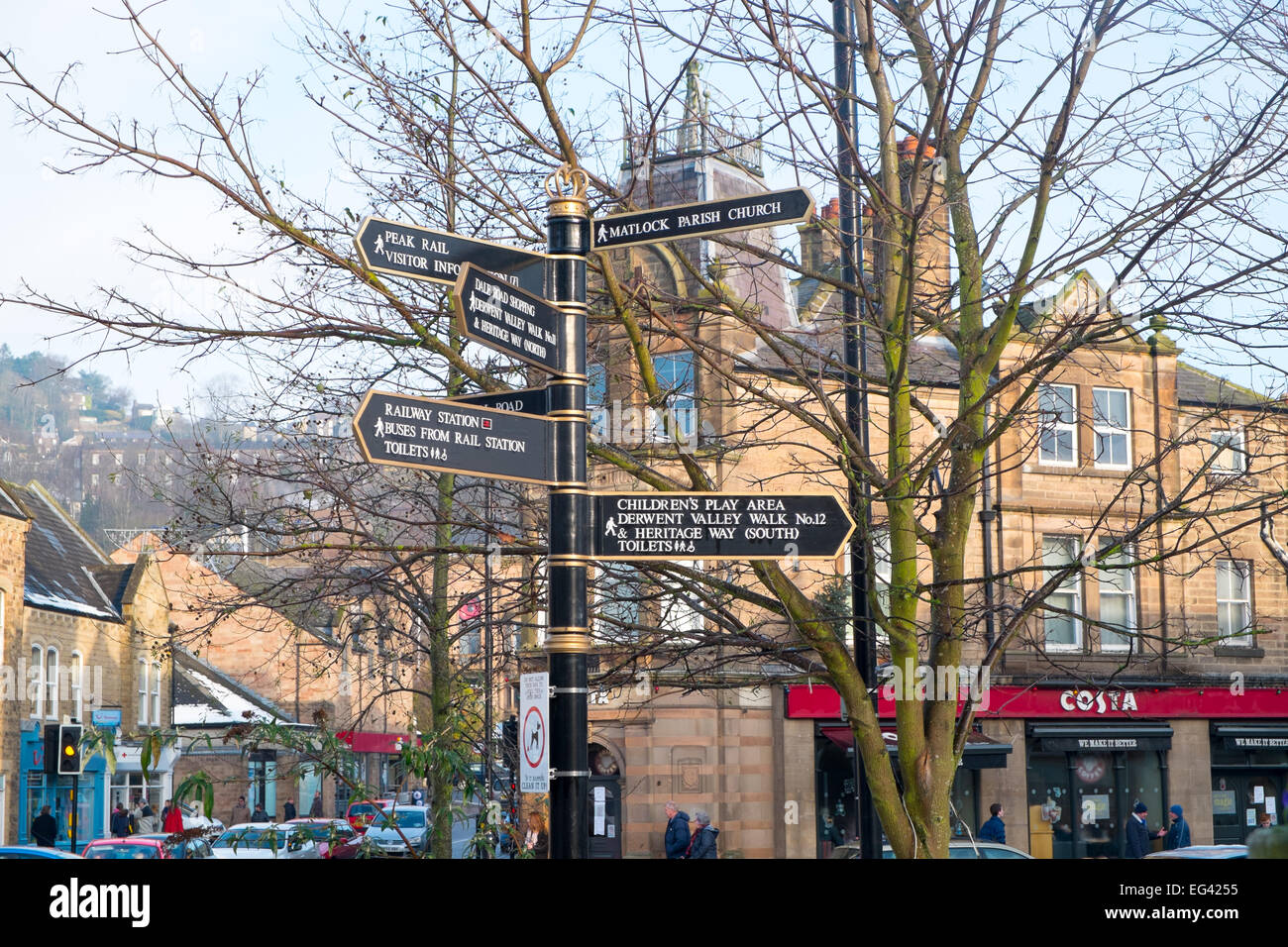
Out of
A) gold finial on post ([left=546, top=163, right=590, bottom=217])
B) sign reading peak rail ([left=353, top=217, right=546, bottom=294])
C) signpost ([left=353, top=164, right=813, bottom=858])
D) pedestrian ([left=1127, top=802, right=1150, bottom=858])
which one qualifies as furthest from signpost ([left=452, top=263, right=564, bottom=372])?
pedestrian ([left=1127, top=802, right=1150, bottom=858])

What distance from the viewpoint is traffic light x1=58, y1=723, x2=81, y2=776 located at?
Answer: 24.0 meters

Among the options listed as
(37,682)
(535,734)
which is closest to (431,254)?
(535,734)

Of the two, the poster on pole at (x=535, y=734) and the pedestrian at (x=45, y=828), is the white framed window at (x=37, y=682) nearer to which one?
the pedestrian at (x=45, y=828)

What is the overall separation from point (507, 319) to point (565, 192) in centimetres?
75

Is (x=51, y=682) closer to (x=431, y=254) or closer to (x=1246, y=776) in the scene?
(x=1246, y=776)

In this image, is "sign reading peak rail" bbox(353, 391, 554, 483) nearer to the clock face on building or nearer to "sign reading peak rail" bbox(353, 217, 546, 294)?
"sign reading peak rail" bbox(353, 217, 546, 294)

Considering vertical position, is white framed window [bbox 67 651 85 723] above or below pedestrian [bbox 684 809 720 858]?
above

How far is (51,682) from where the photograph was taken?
125 ft

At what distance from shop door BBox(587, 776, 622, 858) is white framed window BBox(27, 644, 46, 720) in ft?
59.5

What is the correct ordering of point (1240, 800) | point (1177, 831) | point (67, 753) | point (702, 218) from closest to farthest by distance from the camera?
point (702, 218) < point (1177, 831) < point (67, 753) < point (1240, 800)

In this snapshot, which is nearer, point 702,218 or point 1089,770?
point 702,218

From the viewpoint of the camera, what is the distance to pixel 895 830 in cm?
852
